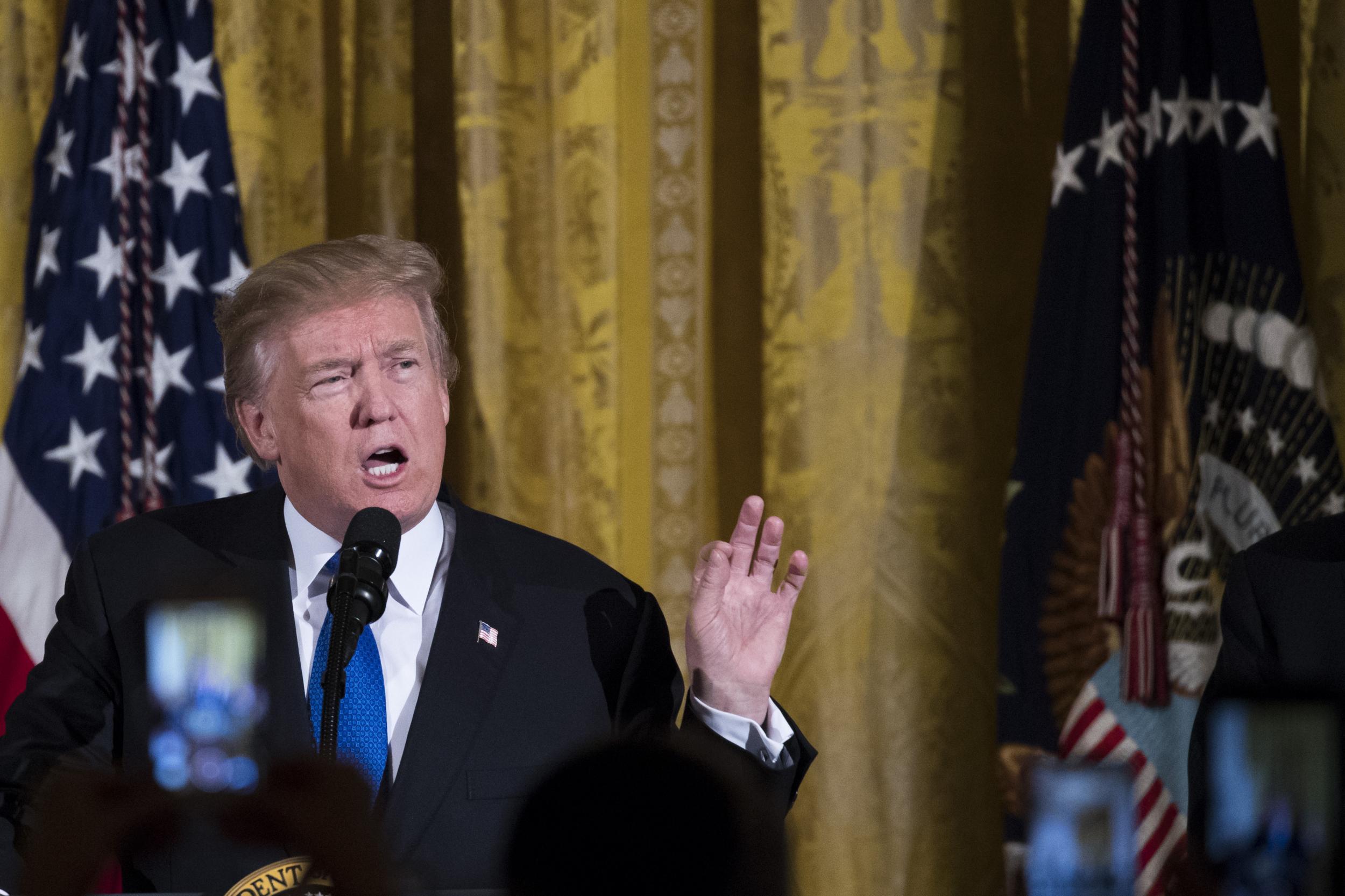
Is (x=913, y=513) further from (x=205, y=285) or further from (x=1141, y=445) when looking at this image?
(x=205, y=285)

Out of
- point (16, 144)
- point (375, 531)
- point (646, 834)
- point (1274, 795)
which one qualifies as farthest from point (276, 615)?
point (16, 144)

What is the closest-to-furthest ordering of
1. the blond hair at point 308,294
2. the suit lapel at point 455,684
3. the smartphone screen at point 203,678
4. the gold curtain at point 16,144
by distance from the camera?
the suit lapel at point 455,684 < the smartphone screen at point 203,678 < the blond hair at point 308,294 < the gold curtain at point 16,144

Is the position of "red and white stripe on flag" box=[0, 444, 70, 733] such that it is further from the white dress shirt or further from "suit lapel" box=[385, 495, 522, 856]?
"suit lapel" box=[385, 495, 522, 856]

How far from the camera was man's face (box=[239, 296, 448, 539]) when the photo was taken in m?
1.73

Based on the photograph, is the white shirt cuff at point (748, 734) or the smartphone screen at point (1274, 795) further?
the white shirt cuff at point (748, 734)

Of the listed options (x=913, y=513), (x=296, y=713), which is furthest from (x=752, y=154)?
(x=296, y=713)

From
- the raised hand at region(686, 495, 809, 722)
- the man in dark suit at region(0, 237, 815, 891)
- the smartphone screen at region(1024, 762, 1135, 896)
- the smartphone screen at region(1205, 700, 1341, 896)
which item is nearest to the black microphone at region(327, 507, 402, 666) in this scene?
the man in dark suit at region(0, 237, 815, 891)

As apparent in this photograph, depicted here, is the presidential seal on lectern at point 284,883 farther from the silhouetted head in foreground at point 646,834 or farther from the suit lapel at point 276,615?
the suit lapel at point 276,615

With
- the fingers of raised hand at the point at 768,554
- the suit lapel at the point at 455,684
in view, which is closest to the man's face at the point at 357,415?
the suit lapel at the point at 455,684

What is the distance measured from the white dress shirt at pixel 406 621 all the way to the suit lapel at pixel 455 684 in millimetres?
21

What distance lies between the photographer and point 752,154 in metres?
3.31

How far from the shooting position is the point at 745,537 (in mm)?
1721

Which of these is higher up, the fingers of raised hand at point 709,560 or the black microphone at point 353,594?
the black microphone at point 353,594

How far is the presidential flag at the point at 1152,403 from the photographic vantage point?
2529 millimetres
